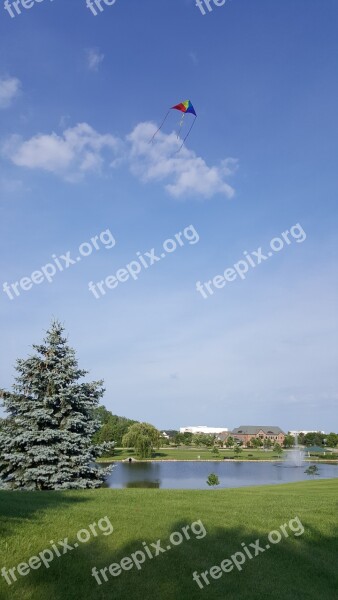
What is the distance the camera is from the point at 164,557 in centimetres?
720

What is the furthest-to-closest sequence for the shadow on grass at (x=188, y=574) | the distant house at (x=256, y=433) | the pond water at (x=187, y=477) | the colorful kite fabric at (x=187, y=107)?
the distant house at (x=256, y=433), the pond water at (x=187, y=477), the colorful kite fabric at (x=187, y=107), the shadow on grass at (x=188, y=574)

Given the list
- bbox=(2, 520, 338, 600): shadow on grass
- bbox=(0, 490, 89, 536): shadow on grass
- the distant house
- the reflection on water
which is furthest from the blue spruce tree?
the distant house

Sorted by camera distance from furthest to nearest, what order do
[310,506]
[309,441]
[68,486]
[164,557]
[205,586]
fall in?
[309,441], [68,486], [310,506], [164,557], [205,586]

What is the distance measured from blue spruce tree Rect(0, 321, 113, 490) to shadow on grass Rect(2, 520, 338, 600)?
10.8 m

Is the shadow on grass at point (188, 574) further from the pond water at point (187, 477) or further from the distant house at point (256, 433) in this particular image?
the distant house at point (256, 433)

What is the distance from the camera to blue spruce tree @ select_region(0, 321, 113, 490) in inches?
727

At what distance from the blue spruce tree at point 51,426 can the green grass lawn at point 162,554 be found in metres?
7.17

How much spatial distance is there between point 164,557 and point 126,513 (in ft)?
7.33

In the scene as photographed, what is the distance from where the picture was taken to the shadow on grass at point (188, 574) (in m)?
5.93

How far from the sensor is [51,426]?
19.6m

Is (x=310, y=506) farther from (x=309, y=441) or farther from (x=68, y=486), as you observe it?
(x=309, y=441)

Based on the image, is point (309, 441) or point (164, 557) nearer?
point (164, 557)

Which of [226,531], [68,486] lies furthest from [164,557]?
[68,486]

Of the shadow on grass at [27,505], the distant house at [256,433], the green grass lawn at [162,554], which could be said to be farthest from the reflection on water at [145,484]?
the distant house at [256,433]
